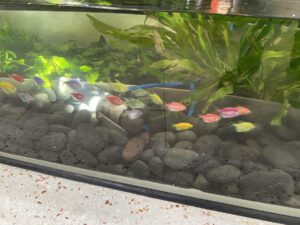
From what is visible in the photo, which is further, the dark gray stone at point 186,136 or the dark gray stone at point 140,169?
the dark gray stone at point 140,169

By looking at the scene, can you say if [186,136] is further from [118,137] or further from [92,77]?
[92,77]

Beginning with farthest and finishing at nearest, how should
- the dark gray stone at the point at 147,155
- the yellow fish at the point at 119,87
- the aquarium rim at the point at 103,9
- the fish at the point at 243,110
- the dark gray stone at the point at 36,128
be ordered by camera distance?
the dark gray stone at the point at 36,128
the dark gray stone at the point at 147,155
the yellow fish at the point at 119,87
the fish at the point at 243,110
the aquarium rim at the point at 103,9

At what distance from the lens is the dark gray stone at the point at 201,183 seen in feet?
4.08

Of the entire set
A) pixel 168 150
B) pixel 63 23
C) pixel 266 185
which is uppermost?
pixel 63 23

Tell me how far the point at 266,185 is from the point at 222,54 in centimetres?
55

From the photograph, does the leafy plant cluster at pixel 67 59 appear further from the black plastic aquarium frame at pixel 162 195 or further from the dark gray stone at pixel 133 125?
the black plastic aquarium frame at pixel 162 195

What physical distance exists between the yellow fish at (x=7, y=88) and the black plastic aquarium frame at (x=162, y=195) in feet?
1.13

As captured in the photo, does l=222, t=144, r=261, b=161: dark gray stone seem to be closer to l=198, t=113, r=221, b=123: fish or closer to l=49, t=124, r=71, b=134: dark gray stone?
l=198, t=113, r=221, b=123: fish

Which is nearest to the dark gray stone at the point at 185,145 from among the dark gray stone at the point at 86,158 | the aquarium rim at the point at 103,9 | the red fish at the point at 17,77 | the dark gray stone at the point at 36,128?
the dark gray stone at the point at 86,158

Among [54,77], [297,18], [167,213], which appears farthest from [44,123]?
[297,18]

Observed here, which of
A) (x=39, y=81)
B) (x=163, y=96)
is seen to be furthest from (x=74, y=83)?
(x=163, y=96)

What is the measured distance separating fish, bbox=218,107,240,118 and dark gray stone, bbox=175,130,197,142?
150 mm

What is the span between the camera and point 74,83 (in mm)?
1258

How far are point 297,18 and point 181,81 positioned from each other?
41 cm
